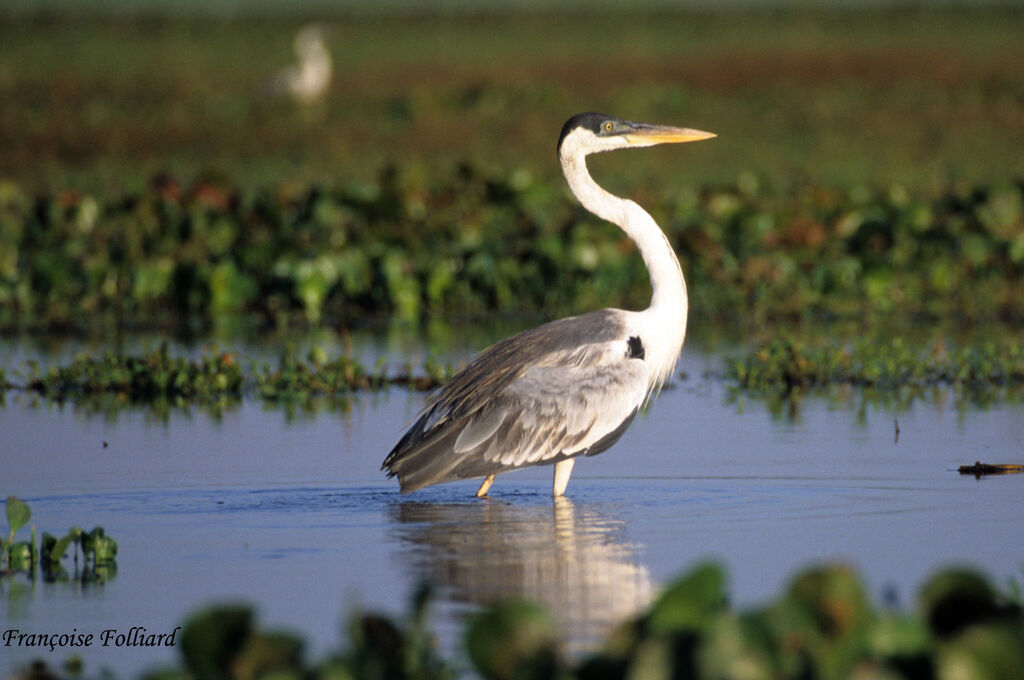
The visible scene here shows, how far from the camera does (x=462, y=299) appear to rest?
14250mm

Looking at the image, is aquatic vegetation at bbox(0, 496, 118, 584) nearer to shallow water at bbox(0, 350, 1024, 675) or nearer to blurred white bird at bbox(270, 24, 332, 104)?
shallow water at bbox(0, 350, 1024, 675)

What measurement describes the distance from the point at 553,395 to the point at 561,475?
34 cm

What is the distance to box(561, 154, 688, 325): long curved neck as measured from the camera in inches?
295

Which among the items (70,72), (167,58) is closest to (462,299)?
(70,72)

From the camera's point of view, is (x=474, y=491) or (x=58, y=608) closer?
(x=58, y=608)

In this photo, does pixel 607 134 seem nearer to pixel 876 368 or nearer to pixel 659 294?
pixel 659 294

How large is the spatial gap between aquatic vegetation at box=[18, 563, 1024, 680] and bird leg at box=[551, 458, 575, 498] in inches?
127

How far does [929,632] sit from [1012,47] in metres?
33.8

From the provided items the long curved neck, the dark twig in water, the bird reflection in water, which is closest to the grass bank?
the long curved neck

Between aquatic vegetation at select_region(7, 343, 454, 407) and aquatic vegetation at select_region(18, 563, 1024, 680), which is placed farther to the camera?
aquatic vegetation at select_region(7, 343, 454, 407)

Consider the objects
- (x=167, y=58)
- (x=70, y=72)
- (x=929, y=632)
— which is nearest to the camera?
(x=929, y=632)

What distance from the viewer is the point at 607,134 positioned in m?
8.21

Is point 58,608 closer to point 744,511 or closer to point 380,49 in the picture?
point 744,511

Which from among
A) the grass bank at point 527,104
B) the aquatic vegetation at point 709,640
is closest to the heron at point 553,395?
the aquatic vegetation at point 709,640
